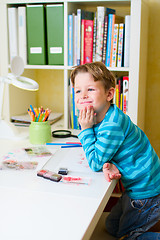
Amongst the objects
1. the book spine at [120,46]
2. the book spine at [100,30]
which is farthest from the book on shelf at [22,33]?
the book spine at [120,46]

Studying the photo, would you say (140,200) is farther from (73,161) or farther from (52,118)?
(52,118)

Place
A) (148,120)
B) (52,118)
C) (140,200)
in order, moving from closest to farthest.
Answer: (140,200) → (52,118) → (148,120)

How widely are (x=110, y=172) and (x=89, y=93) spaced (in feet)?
0.95

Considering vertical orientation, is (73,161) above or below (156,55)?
below

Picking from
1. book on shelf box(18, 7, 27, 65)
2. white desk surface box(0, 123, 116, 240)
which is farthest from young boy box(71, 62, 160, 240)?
book on shelf box(18, 7, 27, 65)

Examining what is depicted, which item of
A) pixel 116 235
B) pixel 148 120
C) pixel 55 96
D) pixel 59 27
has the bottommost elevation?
pixel 116 235

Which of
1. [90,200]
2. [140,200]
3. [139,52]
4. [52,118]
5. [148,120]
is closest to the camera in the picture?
[90,200]

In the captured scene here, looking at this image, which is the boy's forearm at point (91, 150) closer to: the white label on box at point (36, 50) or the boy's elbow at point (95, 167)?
the boy's elbow at point (95, 167)

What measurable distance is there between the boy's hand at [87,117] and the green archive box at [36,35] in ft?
2.39

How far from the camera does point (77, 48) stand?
1715 millimetres

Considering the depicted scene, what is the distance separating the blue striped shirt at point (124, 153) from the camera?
107 centimetres

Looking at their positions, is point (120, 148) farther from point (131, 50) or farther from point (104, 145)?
point (131, 50)

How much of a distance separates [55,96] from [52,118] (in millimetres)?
323

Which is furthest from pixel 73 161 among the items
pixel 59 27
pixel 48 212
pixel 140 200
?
pixel 59 27
